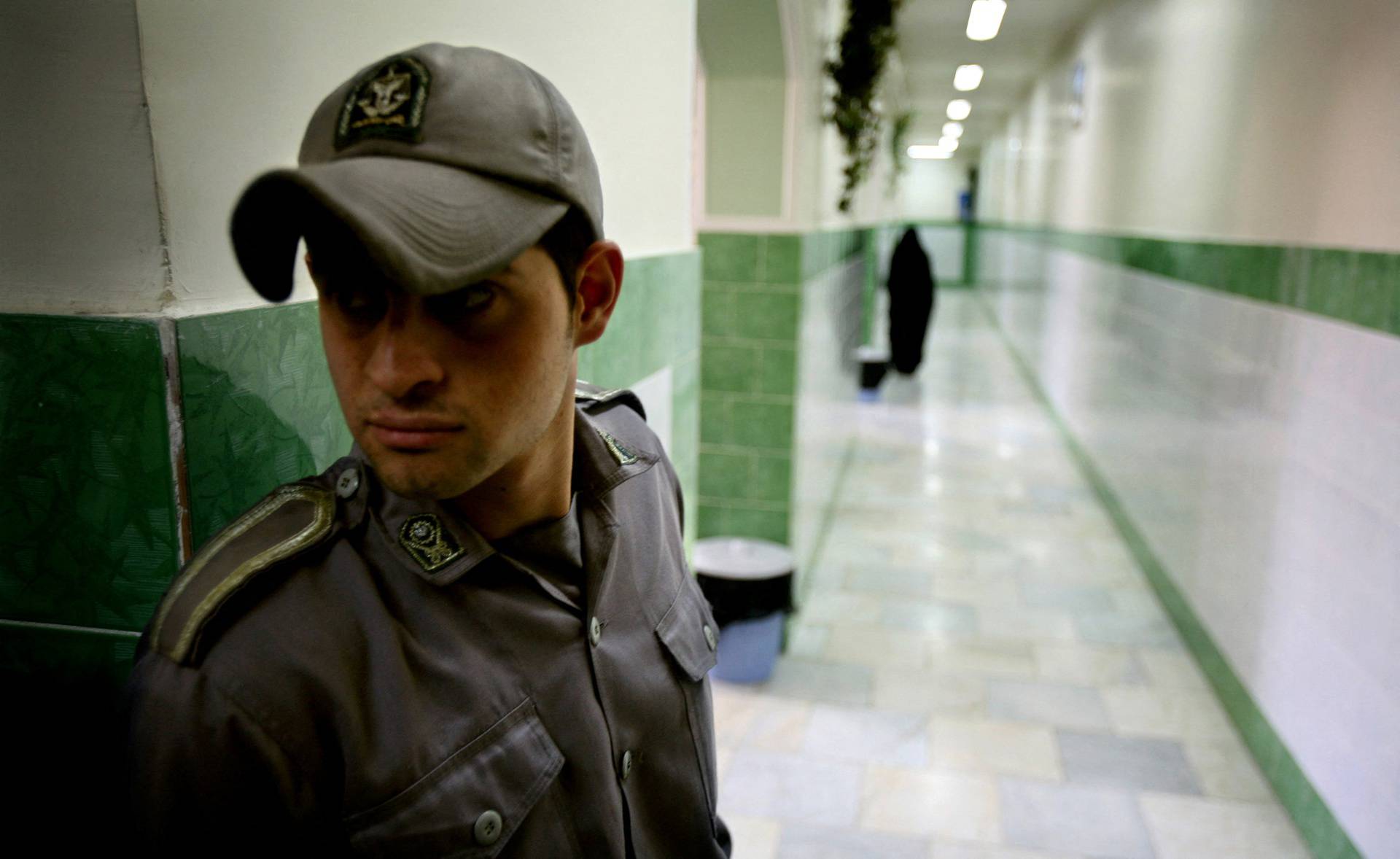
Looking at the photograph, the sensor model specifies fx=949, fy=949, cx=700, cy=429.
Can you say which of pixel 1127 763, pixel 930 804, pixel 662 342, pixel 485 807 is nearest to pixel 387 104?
pixel 485 807

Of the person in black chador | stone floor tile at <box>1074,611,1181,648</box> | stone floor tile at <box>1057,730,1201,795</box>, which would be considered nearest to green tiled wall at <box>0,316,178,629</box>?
stone floor tile at <box>1057,730,1201,795</box>

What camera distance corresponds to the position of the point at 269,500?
756mm

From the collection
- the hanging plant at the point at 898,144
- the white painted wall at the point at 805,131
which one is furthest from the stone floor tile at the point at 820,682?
the hanging plant at the point at 898,144

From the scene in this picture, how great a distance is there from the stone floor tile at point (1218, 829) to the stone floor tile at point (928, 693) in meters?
0.68

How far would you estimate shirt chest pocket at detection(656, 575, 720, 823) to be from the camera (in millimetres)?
1023

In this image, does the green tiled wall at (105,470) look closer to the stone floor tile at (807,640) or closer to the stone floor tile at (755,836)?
the stone floor tile at (755,836)

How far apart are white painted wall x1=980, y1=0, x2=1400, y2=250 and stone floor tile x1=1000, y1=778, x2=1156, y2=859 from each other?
1675mm

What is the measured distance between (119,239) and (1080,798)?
9.45 ft

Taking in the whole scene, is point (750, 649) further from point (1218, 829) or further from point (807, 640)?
point (1218, 829)

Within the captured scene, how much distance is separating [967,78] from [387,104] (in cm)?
941

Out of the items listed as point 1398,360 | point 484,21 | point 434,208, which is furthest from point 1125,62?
point 434,208

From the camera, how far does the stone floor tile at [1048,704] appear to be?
328cm

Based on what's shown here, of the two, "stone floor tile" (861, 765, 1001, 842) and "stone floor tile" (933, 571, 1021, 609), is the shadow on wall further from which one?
"stone floor tile" (933, 571, 1021, 609)

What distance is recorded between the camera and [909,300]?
A: 804 cm
